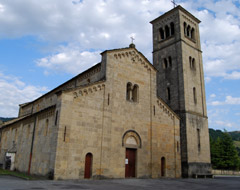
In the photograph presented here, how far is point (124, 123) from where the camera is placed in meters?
21.5

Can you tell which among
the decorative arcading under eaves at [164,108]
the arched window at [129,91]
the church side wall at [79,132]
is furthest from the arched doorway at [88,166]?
the decorative arcading under eaves at [164,108]

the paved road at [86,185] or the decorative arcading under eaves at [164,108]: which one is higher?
the decorative arcading under eaves at [164,108]

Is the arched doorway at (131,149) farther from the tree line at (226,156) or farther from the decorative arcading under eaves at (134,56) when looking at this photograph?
the tree line at (226,156)

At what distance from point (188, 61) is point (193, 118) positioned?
317 inches

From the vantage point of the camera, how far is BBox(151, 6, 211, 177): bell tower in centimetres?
2802

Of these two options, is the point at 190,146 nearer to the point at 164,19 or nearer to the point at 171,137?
the point at 171,137

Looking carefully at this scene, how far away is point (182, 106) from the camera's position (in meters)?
29.1

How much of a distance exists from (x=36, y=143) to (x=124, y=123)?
27.8 feet

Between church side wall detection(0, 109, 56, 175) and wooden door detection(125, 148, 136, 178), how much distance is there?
7.17 metres

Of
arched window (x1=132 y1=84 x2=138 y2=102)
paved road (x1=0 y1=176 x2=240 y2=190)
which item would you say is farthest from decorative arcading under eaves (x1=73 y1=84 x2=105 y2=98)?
paved road (x1=0 y1=176 x2=240 y2=190)

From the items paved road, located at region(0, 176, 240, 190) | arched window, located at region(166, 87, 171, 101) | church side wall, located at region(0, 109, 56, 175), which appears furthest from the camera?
arched window, located at region(166, 87, 171, 101)

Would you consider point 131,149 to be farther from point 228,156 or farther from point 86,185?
point 228,156

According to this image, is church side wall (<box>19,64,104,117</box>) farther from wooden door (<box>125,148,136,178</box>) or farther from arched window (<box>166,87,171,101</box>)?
arched window (<box>166,87,171,101</box>)

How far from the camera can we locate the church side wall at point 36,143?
18.5 m
